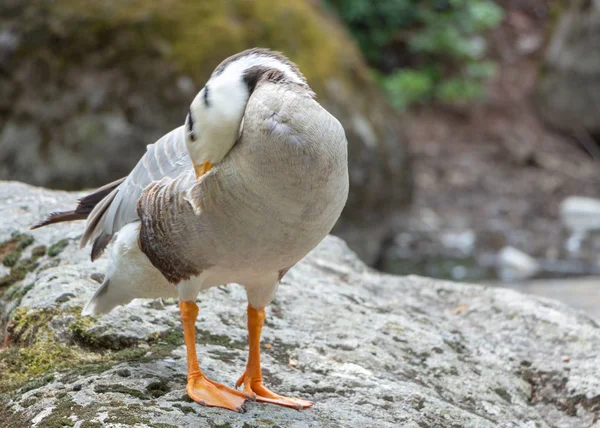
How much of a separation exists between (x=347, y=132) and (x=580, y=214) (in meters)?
4.58

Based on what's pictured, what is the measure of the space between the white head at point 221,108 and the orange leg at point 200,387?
0.79m

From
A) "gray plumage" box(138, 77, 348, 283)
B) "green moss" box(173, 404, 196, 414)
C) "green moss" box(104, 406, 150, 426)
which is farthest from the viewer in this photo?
"green moss" box(173, 404, 196, 414)

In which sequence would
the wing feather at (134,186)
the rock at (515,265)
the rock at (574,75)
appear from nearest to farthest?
the wing feather at (134,186), the rock at (515,265), the rock at (574,75)

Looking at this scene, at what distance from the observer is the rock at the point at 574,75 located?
15.1 meters

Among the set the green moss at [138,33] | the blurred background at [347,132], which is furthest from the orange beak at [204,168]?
the green moss at [138,33]

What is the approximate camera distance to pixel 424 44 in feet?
52.5

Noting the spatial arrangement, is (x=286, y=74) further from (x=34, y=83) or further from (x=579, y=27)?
(x=579, y=27)

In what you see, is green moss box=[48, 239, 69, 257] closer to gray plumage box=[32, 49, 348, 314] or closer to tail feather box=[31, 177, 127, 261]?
tail feather box=[31, 177, 127, 261]

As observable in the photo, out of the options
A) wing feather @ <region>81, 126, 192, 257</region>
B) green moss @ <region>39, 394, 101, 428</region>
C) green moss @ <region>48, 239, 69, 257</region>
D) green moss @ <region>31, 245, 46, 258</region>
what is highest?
wing feather @ <region>81, 126, 192, 257</region>

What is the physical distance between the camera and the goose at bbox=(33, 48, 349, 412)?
327cm

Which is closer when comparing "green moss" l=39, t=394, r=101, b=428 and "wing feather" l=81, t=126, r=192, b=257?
"green moss" l=39, t=394, r=101, b=428

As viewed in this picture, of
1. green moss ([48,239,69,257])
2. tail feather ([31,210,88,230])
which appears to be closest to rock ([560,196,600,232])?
green moss ([48,239,69,257])

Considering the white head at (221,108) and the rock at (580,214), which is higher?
the rock at (580,214)

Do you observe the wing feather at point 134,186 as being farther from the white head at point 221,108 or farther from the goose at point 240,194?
the white head at point 221,108
